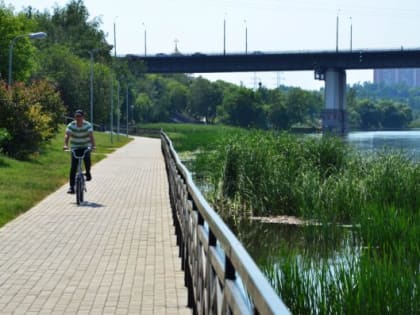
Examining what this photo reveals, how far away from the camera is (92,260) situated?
9977mm

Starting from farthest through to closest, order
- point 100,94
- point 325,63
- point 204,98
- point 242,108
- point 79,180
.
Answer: point 204,98, point 242,108, point 325,63, point 100,94, point 79,180

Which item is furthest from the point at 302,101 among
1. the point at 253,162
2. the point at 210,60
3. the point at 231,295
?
the point at 231,295

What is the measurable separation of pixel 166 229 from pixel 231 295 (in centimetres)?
890

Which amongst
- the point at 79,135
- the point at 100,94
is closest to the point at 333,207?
the point at 79,135

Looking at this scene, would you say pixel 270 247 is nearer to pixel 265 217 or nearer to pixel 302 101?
pixel 265 217

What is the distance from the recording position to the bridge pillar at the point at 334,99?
3711 inches

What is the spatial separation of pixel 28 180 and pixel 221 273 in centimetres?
1710

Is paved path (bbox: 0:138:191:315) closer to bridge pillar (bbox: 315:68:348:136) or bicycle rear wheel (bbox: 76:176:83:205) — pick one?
bicycle rear wheel (bbox: 76:176:83:205)

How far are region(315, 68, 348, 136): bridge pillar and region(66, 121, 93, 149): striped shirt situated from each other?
78.6 metres

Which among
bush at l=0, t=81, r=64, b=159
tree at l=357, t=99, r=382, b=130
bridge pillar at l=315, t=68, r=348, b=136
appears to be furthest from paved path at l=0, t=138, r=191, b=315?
tree at l=357, t=99, r=382, b=130

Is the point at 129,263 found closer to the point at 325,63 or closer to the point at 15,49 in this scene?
the point at 15,49

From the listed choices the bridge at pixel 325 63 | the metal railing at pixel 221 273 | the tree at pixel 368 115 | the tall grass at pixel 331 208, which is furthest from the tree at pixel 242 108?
the metal railing at pixel 221 273

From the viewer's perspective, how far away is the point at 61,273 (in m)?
9.08

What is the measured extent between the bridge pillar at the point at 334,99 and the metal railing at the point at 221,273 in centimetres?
8792
